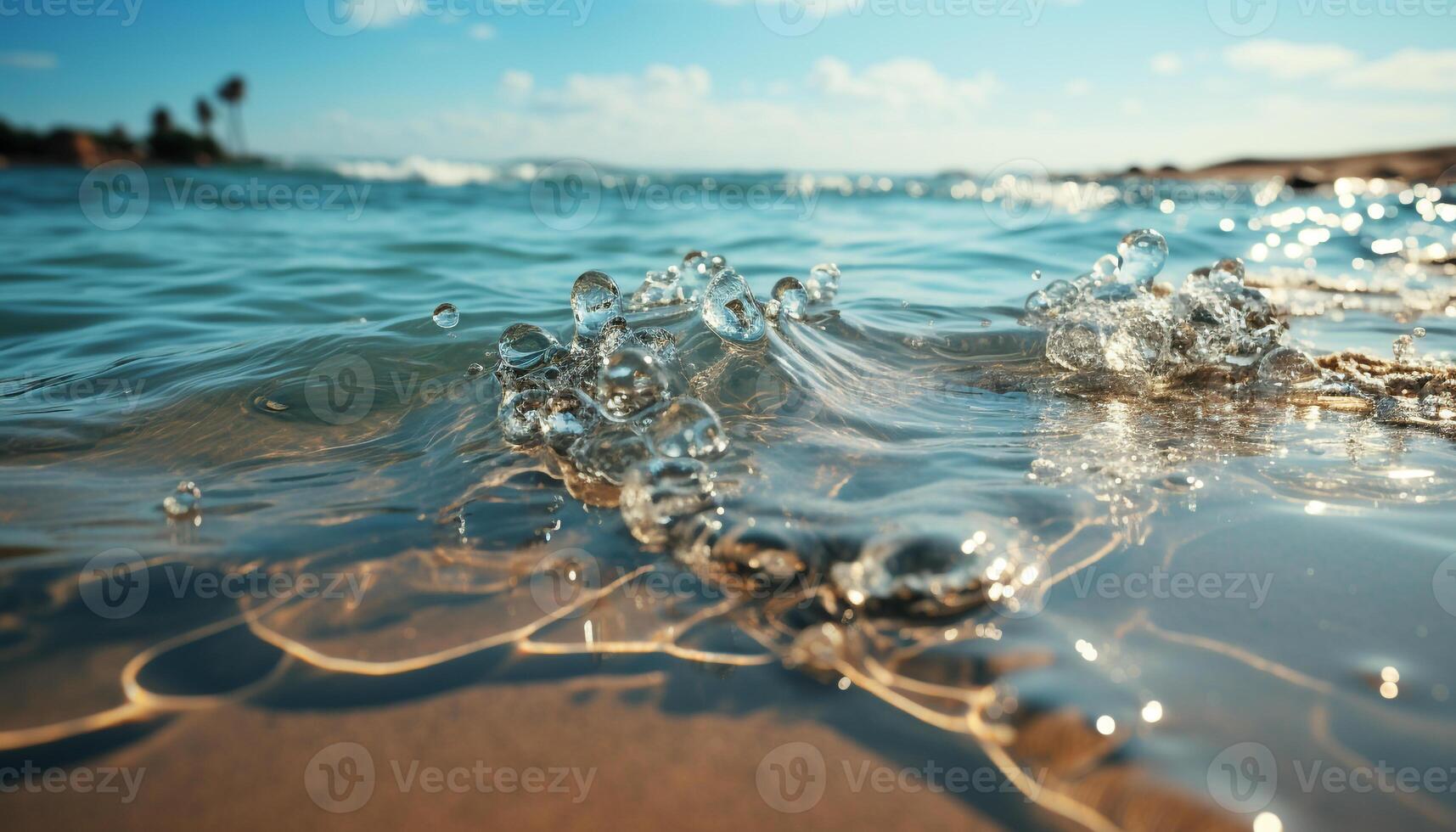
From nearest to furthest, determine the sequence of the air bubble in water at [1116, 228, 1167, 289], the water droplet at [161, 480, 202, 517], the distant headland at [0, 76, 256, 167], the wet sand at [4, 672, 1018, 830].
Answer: the wet sand at [4, 672, 1018, 830]
the water droplet at [161, 480, 202, 517]
the air bubble in water at [1116, 228, 1167, 289]
the distant headland at [0, 76, 256, 167]

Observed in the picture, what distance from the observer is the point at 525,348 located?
A: 310 cm

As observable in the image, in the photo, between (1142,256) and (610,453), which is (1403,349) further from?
(610,453)

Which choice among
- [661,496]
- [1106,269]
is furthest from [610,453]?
[1106,269]

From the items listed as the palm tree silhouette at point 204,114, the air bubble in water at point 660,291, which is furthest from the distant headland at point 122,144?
the air bubble in water at point 660,291

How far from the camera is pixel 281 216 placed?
11227 millimetres

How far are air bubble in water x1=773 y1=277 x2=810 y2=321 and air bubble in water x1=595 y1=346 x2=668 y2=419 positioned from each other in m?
1.61

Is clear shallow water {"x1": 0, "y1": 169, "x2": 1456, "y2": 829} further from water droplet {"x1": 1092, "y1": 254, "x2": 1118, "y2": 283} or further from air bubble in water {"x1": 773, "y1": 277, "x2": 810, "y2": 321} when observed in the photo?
water droplet {"x1": 1092, "y1": 254, "x2": 1118, "y2": 283}

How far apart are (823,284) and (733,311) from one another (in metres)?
1.87

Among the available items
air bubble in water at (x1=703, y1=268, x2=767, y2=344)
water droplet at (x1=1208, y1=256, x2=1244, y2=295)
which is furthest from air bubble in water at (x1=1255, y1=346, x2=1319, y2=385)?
air bubble in water at (x1=703, y1=268, x2=767, y2=344)

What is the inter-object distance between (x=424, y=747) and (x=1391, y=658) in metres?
1.75

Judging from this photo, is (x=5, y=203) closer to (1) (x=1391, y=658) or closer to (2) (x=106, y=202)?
(2) (x=106, y=202)

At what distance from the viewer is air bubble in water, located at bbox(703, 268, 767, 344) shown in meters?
3.20

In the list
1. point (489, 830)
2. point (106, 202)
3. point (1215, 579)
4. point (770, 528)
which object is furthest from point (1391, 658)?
point (106, 202)

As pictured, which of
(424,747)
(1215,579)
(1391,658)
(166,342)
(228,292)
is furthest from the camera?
(228,292)
